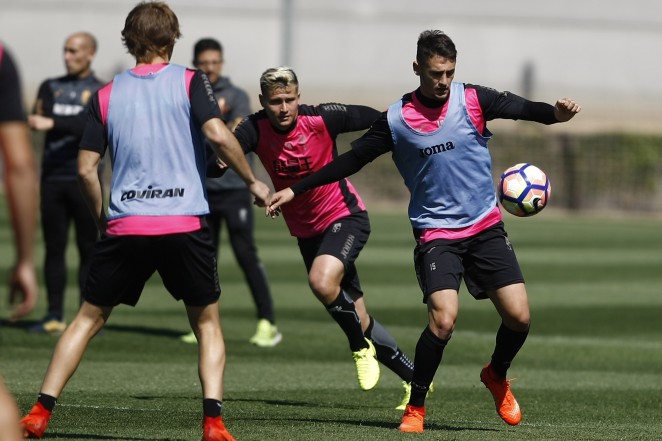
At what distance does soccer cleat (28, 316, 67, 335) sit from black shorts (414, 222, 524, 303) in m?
5.22

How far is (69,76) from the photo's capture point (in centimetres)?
1159

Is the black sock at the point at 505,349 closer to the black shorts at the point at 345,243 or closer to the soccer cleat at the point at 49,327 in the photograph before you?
the black shorts at the point at 345,243

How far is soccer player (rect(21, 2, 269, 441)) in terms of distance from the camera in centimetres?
619

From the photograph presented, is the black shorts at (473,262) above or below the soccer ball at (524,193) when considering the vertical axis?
below

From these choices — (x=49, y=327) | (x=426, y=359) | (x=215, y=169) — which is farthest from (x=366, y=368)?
(x=49, y=327)

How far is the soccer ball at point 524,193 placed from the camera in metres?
7.73

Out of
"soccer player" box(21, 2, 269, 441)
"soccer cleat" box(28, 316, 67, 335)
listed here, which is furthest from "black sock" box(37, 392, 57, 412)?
"soccer cleat" box(28, 316, 67, 335)

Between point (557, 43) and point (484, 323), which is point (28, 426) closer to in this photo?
point (484, 323)

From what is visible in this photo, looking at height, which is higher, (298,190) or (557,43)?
(298,190)

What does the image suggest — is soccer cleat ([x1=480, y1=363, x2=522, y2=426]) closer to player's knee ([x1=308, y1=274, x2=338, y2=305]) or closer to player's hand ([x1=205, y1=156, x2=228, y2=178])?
player's knee ([x1=308, y1=274, x2=338, y2=305])

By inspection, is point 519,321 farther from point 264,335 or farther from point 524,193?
point 264,335

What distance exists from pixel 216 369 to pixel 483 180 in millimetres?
2096

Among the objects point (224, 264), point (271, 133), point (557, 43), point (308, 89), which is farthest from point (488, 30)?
point (271, 133)

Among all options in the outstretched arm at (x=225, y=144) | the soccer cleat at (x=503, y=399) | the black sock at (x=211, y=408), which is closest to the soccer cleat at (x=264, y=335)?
the soccer cleat at (x=503, y=399)
